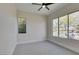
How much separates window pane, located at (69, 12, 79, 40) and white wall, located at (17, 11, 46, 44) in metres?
2.92

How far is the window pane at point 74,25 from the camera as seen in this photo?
4.56m

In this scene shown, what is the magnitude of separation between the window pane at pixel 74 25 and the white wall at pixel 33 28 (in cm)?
292

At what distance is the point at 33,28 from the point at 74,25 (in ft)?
10.8

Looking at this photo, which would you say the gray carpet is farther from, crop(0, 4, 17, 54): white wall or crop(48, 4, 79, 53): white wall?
crop(0, 4, 17, 54): white wall

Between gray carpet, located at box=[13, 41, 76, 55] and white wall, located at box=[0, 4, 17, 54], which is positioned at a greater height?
white wall, located at box=[0, 4, 17, 54]

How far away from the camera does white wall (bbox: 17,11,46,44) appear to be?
6.84m

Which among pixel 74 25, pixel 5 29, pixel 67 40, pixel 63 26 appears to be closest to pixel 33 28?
pixel 63 26

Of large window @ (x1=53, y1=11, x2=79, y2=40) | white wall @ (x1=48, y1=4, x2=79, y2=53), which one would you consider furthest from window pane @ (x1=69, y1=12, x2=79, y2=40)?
white wall @ (x1=48, y1=4, x2=79, y2=53)

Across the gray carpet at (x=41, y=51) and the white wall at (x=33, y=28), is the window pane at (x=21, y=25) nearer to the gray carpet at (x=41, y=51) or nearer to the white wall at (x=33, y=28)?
the white wall at (x=33, y=28)

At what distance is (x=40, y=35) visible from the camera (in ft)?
24.8

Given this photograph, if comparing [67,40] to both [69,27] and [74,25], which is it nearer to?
[69,27]

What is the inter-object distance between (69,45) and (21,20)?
3451 millimetres

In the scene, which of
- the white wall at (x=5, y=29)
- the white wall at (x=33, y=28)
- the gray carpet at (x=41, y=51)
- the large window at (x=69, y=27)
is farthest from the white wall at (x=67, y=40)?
the white wall at (x=5, y=29)
